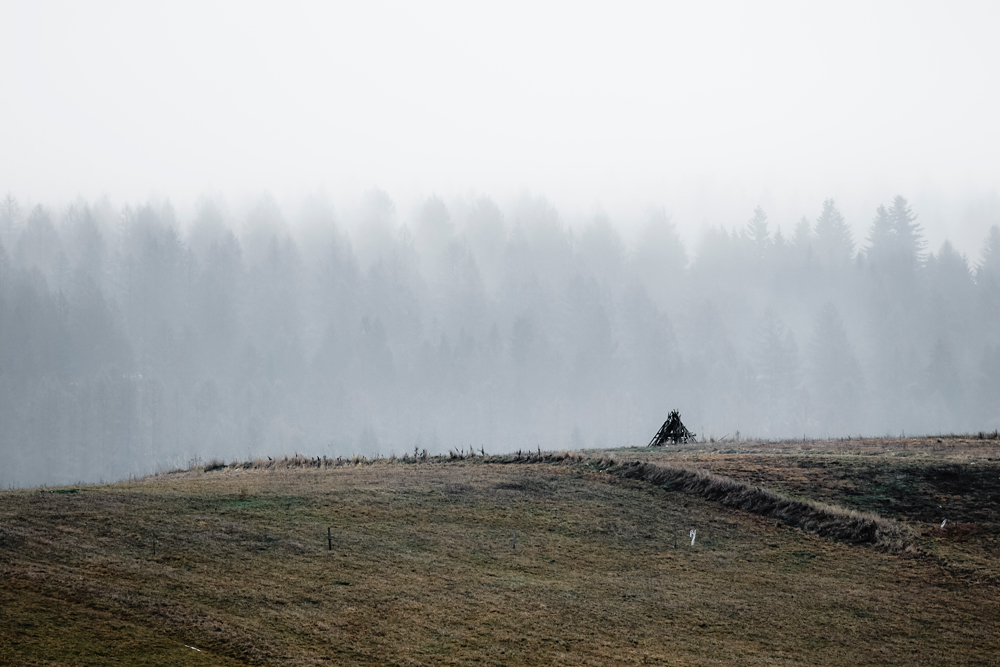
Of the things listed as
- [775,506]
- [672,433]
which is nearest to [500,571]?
[775,506]

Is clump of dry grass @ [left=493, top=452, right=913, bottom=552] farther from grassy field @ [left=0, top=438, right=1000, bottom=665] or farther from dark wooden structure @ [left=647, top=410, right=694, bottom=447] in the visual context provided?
dark wooden structure @ [left=647, top=410, right=694, bottom=447]

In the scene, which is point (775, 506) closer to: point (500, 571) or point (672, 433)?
point (500, 571)

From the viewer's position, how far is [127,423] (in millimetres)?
105000

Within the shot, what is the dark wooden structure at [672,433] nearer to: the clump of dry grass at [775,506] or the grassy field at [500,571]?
the clump of dry grass at [775,506]

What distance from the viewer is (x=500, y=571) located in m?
23.3

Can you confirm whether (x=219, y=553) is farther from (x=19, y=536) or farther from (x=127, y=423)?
(x=127, y=423)

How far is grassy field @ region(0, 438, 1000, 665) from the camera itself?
16.6 meters

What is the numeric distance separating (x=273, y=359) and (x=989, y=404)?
11010 centimetres

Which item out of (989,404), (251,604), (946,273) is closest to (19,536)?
(251,604)

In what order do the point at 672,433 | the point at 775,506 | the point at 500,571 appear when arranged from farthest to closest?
the point at 672,433 < the point at 775,506 < the point at 500,571

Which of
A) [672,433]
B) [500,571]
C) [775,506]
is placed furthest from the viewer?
[672,433]

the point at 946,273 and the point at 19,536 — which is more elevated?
the point at 946,273

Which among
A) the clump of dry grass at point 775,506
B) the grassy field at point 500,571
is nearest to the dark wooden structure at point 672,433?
the clump of dry grass at point 775,506

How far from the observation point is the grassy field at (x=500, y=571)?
16562mm
